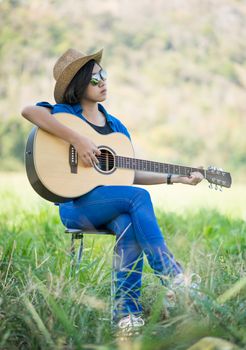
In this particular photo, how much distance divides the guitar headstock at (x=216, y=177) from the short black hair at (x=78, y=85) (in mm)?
750

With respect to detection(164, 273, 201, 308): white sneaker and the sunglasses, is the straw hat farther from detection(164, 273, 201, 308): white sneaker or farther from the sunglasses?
detection(164, 273, 201, 308): white sneaker

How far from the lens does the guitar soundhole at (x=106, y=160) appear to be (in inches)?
129

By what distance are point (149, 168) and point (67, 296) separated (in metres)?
1.15

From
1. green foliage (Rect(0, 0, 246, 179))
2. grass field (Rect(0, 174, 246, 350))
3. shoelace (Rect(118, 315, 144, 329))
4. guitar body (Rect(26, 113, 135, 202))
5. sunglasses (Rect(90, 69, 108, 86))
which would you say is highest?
green foliage (Rect(0, 0, 246, 179))

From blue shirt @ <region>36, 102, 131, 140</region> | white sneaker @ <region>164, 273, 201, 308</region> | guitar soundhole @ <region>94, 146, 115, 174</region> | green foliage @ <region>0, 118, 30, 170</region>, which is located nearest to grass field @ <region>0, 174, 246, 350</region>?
white sneaker @ <region>164, 273, 201, 308</region>

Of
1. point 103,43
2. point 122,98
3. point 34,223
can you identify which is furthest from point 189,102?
point 34,223

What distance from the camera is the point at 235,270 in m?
3.03

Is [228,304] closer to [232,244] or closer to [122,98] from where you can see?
[232,244]

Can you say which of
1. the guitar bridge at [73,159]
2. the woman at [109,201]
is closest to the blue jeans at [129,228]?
the woman at [109,201]

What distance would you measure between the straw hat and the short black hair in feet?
0.07

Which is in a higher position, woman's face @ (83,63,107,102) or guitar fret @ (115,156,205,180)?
woman's face @ (83,63,107,102)

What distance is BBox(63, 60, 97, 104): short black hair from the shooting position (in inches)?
133

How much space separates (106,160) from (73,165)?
0.62ft

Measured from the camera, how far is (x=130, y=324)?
2.63 metres
